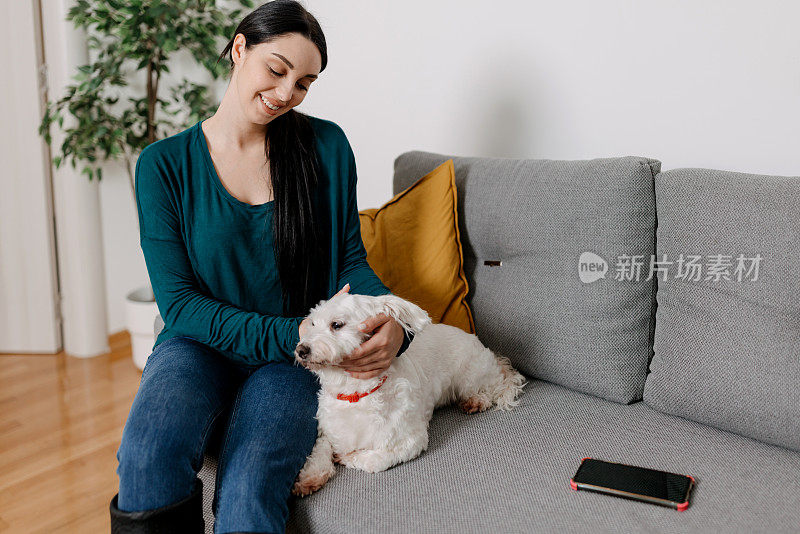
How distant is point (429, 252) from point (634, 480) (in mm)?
816

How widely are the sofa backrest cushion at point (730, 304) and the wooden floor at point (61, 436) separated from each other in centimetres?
163

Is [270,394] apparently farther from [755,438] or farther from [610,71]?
[610,71]

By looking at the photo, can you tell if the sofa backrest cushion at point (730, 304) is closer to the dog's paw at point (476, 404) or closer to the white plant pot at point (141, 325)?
the dog's paw at point (476, 404)

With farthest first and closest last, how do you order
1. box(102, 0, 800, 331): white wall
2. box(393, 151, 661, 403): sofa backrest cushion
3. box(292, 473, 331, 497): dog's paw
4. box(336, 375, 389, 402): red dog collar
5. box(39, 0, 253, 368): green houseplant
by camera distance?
box(39, 0, 253, 368): green houseplant, box(102, 0, 800, 331): white wall, box(393, 151, 661, 403): sofa backrest cushion, box(336, 375, 389, 402): red dog collar, box(292, 473, 331, 497): dog's paw

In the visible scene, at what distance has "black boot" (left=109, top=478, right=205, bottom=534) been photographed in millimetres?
1186

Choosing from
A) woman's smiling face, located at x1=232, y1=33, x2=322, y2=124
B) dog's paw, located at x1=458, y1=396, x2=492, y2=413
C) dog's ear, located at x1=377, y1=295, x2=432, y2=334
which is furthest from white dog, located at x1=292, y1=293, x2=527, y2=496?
woman's smiling face, located at x1=232, y1=33, x2=322, y2=124

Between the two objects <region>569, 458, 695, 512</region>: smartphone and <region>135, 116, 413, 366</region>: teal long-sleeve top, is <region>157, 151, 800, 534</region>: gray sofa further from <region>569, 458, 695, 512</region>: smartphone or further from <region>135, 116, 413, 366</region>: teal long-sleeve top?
<region>135, 116, 413, 366</region>: teal long-sleeve top

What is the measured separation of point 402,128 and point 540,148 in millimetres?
618

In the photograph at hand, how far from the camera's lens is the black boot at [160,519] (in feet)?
3.89

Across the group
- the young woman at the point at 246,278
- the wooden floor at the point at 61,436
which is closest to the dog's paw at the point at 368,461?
the young woman at the point at 246,278

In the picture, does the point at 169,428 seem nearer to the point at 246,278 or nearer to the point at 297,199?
the point at 246,278

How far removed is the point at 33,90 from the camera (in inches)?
114

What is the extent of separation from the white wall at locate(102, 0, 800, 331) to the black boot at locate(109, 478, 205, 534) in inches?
60.4

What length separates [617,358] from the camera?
5.47ft
